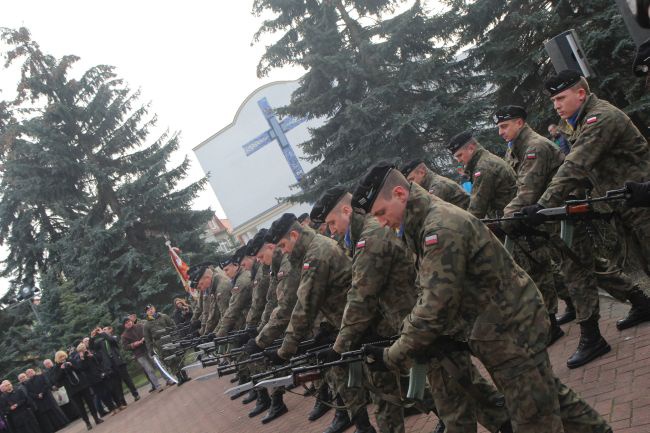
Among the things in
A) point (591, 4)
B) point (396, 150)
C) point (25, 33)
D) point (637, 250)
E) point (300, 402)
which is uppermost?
point (25, 33)

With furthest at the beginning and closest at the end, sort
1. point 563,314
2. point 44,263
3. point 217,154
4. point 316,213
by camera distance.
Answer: point 217,154, point 44,263, point 563,314, point 316,213

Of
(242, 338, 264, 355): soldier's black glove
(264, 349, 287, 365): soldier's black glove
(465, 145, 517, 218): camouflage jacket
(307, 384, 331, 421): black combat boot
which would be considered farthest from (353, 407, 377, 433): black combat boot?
(465, 145, 517, 218): camouflage jacket

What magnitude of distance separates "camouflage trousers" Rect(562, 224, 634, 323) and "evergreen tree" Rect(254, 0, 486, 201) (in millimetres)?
10827

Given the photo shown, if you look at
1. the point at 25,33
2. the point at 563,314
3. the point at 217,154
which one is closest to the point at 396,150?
the point at 563,314

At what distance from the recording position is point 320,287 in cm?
519

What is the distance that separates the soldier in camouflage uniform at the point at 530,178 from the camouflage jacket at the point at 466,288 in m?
2.08

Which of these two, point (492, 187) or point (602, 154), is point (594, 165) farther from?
point (492, 187)

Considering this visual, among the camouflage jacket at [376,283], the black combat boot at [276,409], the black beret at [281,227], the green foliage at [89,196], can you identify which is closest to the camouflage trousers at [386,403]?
the camouflage jacket at [376,283]

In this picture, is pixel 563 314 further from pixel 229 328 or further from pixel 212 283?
pixel 212 283

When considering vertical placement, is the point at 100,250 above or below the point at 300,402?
above

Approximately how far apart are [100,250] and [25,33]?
10312mm

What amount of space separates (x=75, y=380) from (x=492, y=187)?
563 inches

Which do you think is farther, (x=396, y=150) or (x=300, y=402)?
(x=396, y=150)

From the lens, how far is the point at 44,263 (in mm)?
30922
